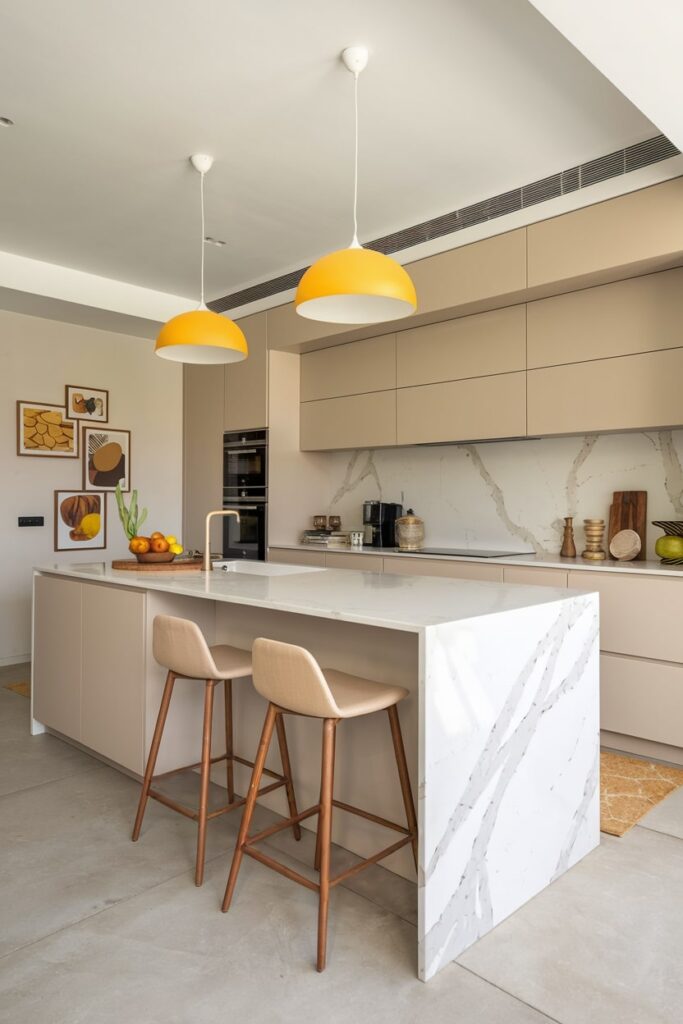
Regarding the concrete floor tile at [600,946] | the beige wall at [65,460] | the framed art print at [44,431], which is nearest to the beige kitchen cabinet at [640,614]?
the concrete floor tile at [600,946]

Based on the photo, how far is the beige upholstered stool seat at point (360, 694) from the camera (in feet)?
6.09

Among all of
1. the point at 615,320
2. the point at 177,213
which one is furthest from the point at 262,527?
the point at 615,320

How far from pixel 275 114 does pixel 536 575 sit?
2422 mm

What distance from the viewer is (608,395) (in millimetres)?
3469

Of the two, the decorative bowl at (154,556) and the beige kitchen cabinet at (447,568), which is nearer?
the decorative bowl at (154,556)

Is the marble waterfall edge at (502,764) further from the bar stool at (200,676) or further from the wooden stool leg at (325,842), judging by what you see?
the bar stool at (200,676)

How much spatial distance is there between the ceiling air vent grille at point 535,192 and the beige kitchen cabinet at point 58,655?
273 cm

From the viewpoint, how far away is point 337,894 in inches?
81.4

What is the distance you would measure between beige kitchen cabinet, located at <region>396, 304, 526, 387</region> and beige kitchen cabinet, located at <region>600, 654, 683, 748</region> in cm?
165

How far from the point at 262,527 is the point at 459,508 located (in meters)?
1.42

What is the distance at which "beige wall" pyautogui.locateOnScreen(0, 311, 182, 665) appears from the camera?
5.07 m

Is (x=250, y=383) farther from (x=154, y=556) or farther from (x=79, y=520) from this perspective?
(x=154, y=556)

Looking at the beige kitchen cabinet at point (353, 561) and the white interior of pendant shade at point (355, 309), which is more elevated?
the white interior of pendant shade at point (355, 309)

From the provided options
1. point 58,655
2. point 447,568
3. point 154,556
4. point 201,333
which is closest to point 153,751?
point 154,556
